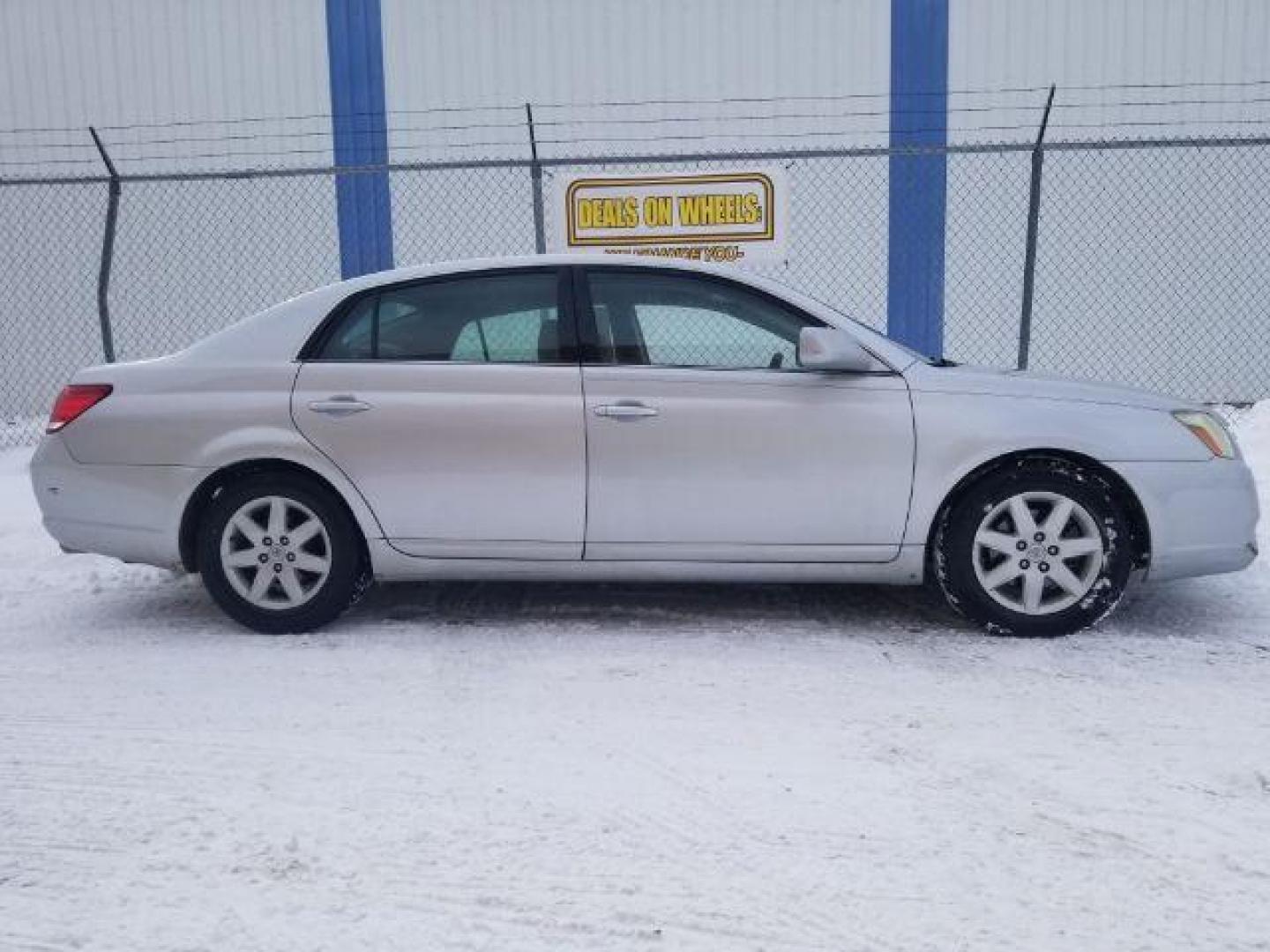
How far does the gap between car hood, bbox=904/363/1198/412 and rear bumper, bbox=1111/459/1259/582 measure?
264mm

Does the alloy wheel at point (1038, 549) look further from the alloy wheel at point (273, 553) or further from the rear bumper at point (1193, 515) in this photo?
the alloy wheel at point (273, 553)

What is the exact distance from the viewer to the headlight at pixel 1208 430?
4273mm

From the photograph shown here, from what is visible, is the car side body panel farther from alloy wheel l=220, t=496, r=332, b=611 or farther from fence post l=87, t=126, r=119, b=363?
fence post l=87, t=126, r=119, b=363

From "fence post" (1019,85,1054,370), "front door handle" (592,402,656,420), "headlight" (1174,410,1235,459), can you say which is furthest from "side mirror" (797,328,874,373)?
"fence post" (1019,85,1054,370)

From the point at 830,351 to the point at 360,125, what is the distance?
27.0ft

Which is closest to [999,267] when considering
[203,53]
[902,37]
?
[902,37]

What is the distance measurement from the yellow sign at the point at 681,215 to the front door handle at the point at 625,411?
3843 mm

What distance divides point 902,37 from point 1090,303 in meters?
3.03

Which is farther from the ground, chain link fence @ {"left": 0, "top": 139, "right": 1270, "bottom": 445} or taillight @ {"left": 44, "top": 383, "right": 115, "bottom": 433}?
chain link fence @ {"left": 0, "top": 139, "right": 1270, "bottom": 445}

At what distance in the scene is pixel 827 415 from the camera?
4.20 meters

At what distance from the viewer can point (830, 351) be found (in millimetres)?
4164

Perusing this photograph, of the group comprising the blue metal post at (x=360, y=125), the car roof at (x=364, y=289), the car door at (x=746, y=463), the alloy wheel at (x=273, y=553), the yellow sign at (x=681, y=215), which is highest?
the blue metal post at (x=360, y=125)

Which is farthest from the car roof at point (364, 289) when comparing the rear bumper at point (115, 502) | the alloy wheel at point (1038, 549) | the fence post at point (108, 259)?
the fence post at point (108, 259)

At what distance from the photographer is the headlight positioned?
14.0 ft
